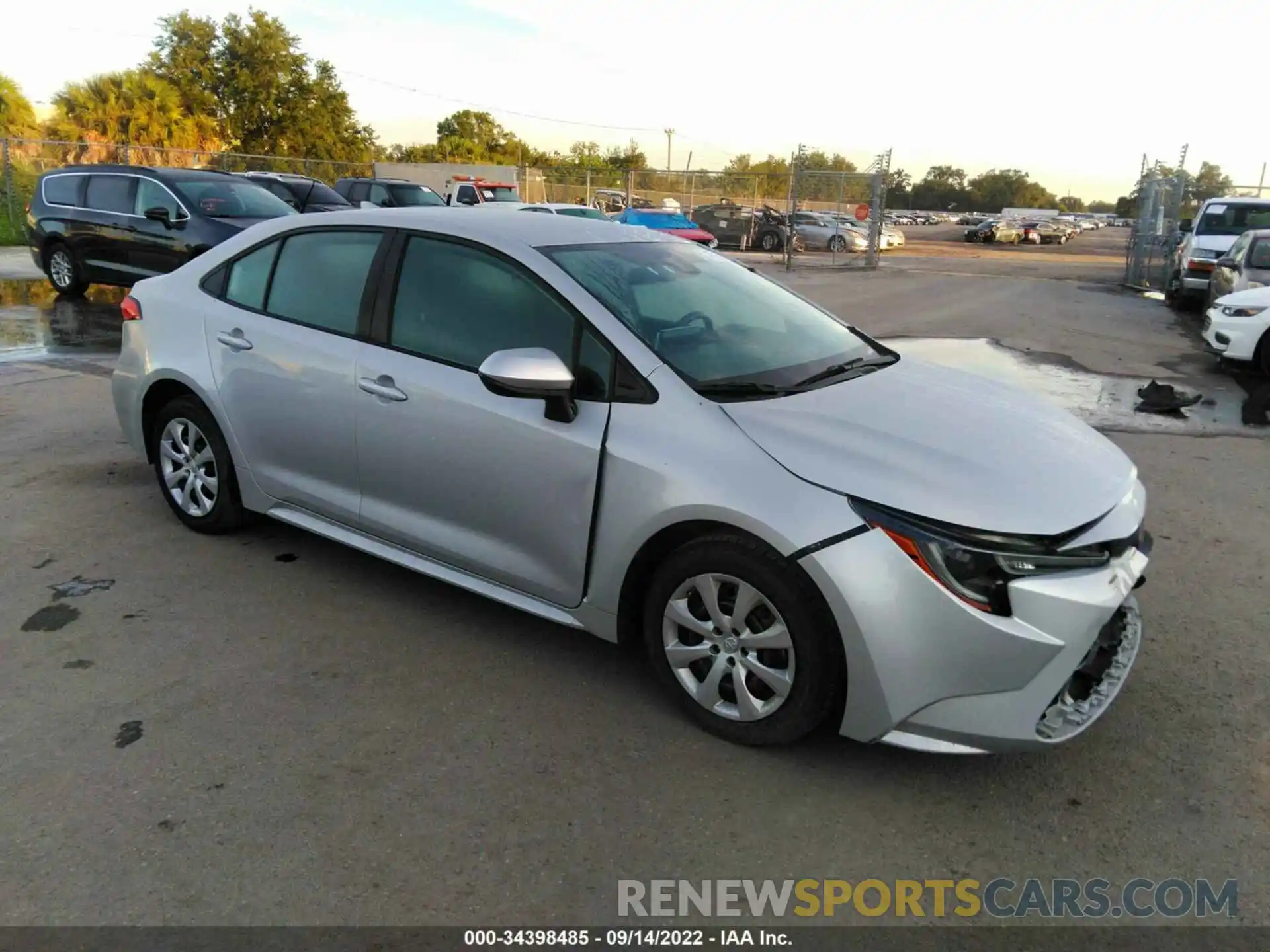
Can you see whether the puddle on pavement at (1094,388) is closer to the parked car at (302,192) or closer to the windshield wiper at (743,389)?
the windshield wiper at (743,389)

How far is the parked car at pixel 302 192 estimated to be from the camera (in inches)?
659

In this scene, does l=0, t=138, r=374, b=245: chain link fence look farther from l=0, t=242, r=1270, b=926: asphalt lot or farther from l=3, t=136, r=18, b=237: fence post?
l=0, t=242, r=1270, b=926: asphalt lot

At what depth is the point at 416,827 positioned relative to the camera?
265cm

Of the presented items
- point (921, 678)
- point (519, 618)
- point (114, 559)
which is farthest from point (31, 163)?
point (921, 678)

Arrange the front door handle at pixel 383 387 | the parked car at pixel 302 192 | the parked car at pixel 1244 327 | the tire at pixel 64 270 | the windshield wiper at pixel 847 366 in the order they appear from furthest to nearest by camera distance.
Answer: the parked car at pixel 302 192 → the tire at pixel 64 270 → the parked car at pixel 1244 327 → the front door handle at pixel 383 387 → the windshield wiper at pixel 847 366

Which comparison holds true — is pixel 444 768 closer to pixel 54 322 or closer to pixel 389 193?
pixel 54 322

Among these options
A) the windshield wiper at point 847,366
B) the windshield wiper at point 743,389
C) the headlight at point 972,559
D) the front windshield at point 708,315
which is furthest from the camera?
the windshield wiper at point 847,366

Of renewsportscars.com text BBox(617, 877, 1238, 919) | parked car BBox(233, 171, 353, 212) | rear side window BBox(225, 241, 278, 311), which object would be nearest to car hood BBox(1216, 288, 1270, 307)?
renewsportscars.com text BBox(617, 877, 1238, 919)

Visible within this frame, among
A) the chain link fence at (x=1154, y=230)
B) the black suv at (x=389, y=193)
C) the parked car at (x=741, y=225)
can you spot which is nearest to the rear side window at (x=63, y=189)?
the black suv at (x=389, y=193)

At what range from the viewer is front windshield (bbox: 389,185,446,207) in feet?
62.0

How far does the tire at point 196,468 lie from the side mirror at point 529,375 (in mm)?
1924

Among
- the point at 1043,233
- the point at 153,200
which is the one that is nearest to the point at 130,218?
the point at 153,200

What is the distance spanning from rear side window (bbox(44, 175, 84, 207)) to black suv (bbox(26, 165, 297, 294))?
1 centimetres

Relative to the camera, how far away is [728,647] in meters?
2.98
